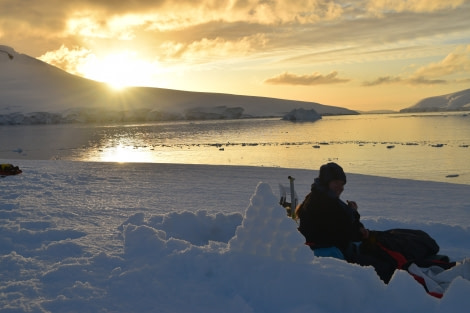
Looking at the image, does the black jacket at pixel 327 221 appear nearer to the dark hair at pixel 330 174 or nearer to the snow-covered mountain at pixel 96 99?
the dark hair at pixel 330 174

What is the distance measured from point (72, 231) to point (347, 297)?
2.71 m

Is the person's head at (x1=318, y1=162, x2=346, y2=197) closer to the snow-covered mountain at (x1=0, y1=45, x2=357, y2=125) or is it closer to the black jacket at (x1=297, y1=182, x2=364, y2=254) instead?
the black jacket at (x1=297, y1=182, x2=364, y2=254)

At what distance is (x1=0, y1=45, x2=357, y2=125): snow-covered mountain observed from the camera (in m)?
61.0

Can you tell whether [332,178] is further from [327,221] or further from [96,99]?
[96,99]

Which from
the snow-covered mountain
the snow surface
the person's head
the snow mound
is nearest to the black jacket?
the person's head

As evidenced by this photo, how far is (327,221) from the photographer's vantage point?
10.6ft

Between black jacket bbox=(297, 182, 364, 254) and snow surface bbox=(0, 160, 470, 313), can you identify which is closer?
snow surface bbox=(0, 160, 470, 313)

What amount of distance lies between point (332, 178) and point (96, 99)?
242ft

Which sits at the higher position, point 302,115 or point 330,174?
point 302,115

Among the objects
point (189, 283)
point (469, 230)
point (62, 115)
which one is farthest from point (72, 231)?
point (62, 115)

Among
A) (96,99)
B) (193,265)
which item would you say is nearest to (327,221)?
(193,265)

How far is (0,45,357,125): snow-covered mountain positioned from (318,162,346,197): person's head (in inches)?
2082

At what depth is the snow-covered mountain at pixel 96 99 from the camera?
60969 millimetres

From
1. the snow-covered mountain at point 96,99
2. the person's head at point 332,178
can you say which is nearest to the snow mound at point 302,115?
the snow-covered mountain at point 96,99
